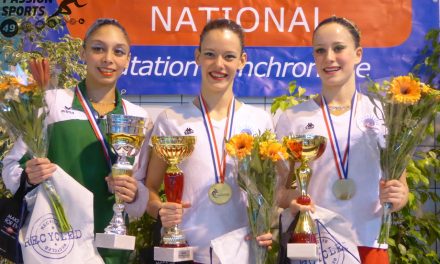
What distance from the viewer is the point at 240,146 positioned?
2729 millimetres

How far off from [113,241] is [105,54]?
96 centimetres

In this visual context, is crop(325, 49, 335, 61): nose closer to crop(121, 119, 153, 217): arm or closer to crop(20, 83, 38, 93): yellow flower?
crop(121, 119, 153, 217): arm

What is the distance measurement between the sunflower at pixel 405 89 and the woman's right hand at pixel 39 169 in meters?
1.59

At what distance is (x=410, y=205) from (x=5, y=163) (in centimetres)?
295

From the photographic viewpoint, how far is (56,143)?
9.69 feet

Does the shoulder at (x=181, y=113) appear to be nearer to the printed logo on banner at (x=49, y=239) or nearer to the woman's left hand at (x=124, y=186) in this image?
the woman's left hand at (x=124, y=186)

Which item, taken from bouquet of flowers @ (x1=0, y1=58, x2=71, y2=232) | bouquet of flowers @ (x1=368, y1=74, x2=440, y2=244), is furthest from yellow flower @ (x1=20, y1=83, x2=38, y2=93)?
bouquet of flowers @ (x1=368, y1=74, x2=440, y2=244)

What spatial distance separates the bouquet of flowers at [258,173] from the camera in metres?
2.70

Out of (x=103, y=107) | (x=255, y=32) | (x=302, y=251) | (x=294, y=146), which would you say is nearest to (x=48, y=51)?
(x=255, y=32)

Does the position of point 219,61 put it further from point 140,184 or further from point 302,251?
point 302,251

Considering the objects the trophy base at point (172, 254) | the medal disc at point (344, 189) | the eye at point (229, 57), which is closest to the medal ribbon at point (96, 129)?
the trophy base at point (172, 254)

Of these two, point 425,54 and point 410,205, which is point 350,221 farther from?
point 425,54

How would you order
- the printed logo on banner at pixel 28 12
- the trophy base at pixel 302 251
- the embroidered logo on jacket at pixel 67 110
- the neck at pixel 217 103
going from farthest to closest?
the printed logo on banner at pixel 28 12, the neck at pixel 217 103, the embroidered logo on jacket at pixel 67 110, the trophy base at pixel 302 251

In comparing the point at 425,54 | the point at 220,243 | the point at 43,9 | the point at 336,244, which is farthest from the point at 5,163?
the point at 425,54
